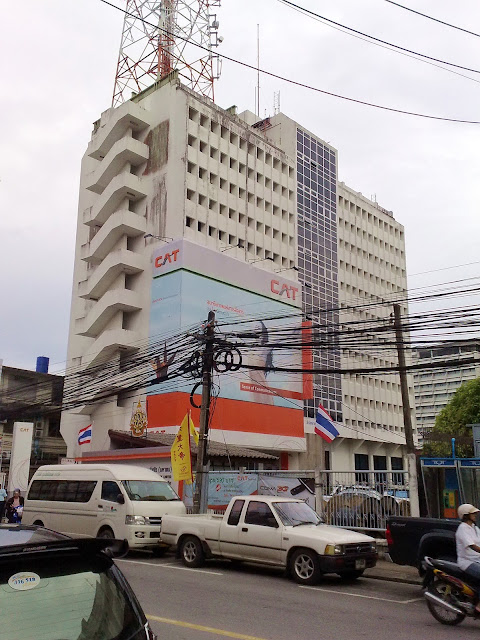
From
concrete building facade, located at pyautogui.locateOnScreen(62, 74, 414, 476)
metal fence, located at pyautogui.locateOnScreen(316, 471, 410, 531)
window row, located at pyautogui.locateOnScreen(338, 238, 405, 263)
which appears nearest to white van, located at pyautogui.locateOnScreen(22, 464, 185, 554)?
metal fence, located at pyautogui.locateOnScreen(316, 471, 410, 531)

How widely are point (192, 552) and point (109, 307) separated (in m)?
32.9

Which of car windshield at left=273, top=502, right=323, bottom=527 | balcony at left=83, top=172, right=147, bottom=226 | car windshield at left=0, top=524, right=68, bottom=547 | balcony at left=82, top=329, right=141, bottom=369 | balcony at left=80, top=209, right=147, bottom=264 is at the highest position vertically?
balcony at left=83, top=172, right=147, bottom=226

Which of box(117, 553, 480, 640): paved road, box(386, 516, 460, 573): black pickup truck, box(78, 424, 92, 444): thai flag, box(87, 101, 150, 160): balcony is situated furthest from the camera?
box(87, 101, 150, 160): balcony

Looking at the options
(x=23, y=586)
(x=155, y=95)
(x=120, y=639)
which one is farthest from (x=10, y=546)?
(x=155, y=95)

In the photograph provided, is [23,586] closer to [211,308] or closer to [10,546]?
[10,546]

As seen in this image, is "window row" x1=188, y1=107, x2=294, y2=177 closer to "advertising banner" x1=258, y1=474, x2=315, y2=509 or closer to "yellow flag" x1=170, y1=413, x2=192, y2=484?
"yellow flag" x1=170, y1=413, x2=192, y2=484

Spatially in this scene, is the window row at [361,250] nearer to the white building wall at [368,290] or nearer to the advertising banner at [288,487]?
the white building wall at [368,290]

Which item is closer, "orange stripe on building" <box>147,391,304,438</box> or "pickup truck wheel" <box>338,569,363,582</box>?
"pickup truck wheel" <box>338,569,363,582</box>

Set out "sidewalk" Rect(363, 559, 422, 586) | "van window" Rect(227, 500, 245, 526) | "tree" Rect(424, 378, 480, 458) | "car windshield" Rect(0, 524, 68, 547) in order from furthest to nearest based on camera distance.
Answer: "tree" Rect(424, 378, 480, 458), "van window" Rect(227, 500, 245, 526), "sidewalk" Rect(363, 559, 422, 586), "car windshield" Rect(0, 524, 68, 547)

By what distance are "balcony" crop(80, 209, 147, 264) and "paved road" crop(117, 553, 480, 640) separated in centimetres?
3593

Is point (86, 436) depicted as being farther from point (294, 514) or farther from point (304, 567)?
point (304, 567)

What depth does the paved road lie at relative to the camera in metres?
7.45

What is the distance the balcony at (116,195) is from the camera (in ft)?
152

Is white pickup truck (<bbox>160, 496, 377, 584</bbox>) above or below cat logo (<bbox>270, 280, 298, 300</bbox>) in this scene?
below
